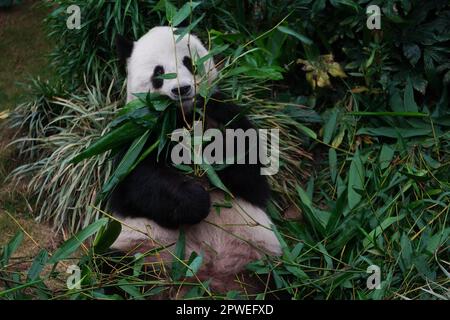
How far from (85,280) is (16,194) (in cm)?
200

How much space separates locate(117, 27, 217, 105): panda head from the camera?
165 inches

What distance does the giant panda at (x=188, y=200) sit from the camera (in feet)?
13.4

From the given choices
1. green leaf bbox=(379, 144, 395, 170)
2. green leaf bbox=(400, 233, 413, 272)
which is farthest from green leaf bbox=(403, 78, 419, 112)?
green leaf bbox=(400, 233, 413, 272)

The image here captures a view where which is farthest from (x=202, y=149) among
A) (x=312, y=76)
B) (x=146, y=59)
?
(x=312, y=76)

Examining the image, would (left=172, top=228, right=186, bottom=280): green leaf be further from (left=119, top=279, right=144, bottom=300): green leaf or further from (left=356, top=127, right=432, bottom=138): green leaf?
(left=356, top=127, right=432, bottom=138): green leaf

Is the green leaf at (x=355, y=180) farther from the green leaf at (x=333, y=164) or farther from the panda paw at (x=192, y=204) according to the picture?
the panda paw at (x=192, y=204)

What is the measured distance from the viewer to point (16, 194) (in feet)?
18.2

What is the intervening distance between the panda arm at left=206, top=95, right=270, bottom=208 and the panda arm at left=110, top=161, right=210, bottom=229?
0.24 meters

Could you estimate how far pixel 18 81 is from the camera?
269 inches

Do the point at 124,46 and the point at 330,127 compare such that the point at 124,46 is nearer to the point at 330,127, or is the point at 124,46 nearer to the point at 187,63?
the point at 187,63

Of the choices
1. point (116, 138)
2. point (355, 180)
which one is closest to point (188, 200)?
point (116, 138)

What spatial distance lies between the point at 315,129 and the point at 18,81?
2.96m

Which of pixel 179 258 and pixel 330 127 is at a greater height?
pixel 330 127
